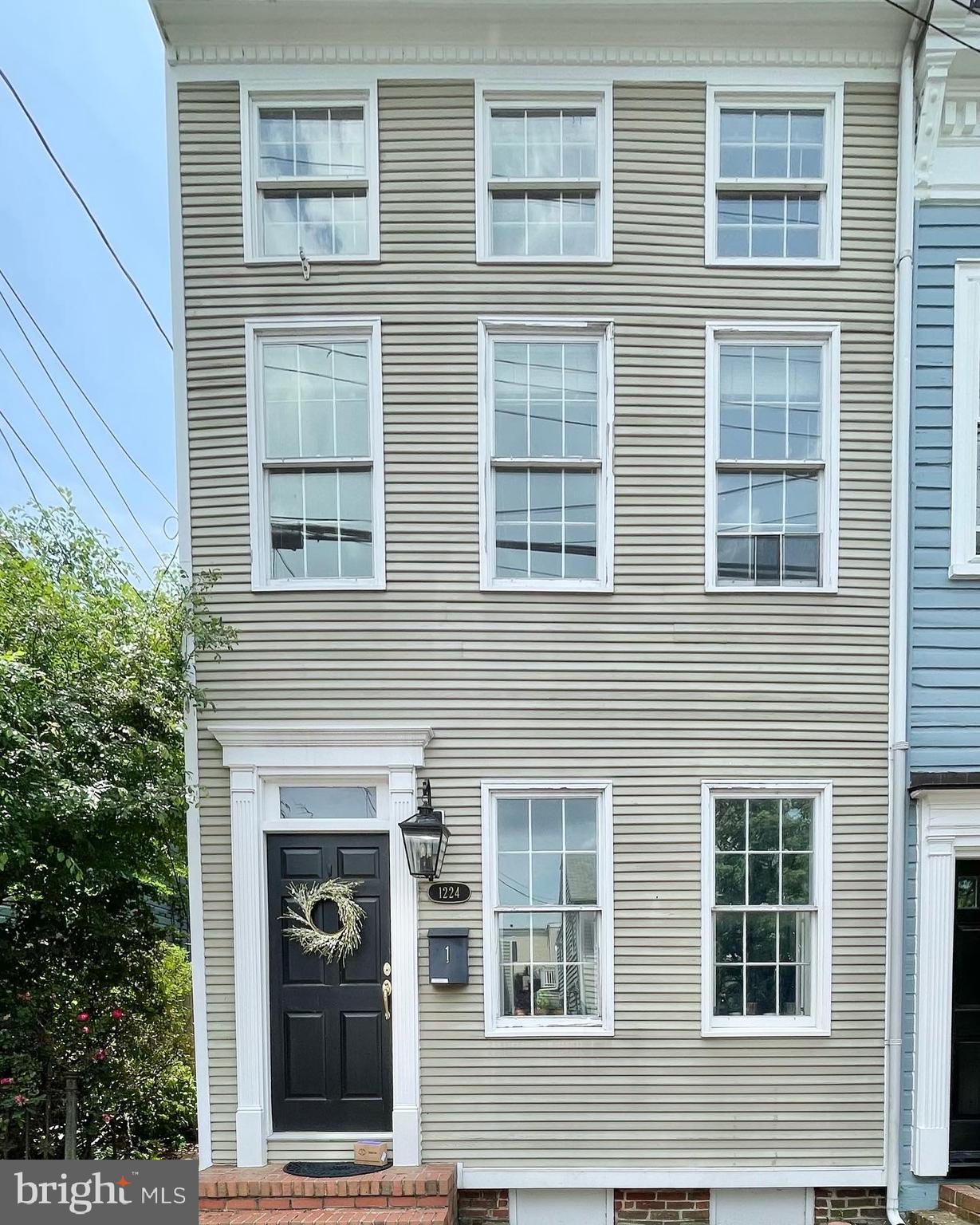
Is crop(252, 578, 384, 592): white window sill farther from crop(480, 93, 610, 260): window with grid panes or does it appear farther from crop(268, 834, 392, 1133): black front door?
crop(480, 93, 610, 260): window with grid panes

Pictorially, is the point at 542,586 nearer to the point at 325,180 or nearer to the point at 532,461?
the point at 532,461

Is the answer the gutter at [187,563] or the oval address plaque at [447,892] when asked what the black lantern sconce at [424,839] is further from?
the gutter at [187,563]

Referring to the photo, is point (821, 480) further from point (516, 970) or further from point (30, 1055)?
point (30, 1055)

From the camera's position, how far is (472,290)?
188 inches

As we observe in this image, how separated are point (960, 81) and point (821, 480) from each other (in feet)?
8.44

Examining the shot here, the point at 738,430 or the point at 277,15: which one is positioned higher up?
the point at 277,15

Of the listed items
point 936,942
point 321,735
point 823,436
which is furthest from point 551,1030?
point 823,436

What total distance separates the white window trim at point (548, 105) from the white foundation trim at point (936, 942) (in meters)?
4.06

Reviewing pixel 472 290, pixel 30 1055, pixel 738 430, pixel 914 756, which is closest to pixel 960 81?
pixel 738 430

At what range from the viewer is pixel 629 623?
476cm

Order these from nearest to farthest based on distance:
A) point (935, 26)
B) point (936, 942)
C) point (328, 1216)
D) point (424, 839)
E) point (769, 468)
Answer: point (328, 1216)
point (935, 26)
point (424, 839)
point (936, 942)
point (769, 468)

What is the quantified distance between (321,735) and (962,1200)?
477 centimetres

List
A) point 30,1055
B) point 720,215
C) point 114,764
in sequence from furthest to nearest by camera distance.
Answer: point 30,1055 < point 720,215 < point 114,764

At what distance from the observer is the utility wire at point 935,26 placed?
4434 mm
